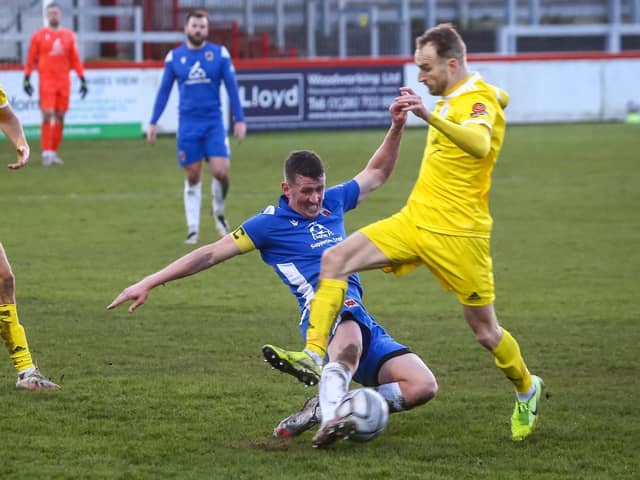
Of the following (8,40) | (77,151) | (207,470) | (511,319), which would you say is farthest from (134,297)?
(8,40)

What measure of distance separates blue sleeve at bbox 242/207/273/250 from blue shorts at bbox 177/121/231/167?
309 inches

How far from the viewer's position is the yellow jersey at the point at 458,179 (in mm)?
6074

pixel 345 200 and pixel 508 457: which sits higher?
pixel 345 200

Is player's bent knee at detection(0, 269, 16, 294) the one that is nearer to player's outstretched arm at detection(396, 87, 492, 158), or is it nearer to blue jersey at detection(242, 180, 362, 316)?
blue jersey at detection(242, 180, 362, 316)

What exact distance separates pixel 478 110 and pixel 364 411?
1.54 m

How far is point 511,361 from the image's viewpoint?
6254mm

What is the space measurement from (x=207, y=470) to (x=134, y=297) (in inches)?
38.2

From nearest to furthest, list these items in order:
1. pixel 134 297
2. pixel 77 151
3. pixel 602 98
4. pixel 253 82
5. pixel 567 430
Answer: pixel 134 297 < pixel 567 430 < pixel 77 151 < pixel 253 82 < pixel 602 98

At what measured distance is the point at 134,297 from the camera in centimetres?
609

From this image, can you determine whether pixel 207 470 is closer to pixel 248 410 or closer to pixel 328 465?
pixel 328 465

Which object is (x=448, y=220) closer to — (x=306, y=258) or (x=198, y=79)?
(x=306, y=258)

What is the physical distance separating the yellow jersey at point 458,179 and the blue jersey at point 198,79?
836cm

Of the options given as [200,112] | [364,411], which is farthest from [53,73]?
[364,411]

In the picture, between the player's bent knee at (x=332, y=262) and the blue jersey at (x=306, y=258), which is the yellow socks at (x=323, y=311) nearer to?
the player's bent knee at (x=332, y=262)
